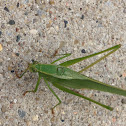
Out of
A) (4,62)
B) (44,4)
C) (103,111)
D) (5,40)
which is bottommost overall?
(103,111)

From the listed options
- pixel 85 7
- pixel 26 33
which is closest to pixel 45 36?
pixel 26 33

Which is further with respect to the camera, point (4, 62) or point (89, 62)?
point (89, 62)

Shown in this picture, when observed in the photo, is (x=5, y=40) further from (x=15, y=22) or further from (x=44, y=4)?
(x=44, y=4)

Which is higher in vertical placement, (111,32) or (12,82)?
(111,32)

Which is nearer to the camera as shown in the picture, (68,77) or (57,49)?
(68,77)

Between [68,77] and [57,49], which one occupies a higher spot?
[57,49]

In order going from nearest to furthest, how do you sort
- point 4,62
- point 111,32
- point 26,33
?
point 4,62, point 26,33, point 111,32

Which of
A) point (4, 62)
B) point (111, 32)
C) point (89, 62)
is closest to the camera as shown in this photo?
point (4, 62)
